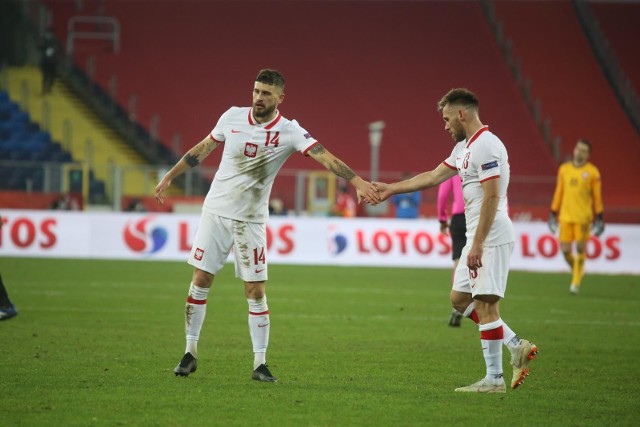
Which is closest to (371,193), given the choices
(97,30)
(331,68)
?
(331,68)

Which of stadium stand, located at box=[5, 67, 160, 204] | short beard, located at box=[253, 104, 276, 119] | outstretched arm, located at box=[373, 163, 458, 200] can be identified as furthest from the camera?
stadium stand, located at box=[5, 67, 160, 204]

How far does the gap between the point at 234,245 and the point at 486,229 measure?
7.14 ft

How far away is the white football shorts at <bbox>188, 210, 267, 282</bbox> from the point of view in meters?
9.42

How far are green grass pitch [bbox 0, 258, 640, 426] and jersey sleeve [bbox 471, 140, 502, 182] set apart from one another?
1.71 meters

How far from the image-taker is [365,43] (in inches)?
1635

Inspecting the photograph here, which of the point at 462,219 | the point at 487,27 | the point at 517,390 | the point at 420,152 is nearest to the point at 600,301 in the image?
the point at 462,219

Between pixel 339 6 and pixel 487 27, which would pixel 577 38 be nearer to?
pixel 487 27

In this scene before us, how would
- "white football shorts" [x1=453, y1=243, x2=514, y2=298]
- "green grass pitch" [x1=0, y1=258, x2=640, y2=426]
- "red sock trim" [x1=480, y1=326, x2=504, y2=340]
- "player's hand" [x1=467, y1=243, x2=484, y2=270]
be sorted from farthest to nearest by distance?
"red sock trim" [x1=480, y1=326, x2=504, y2=340] < "white football shorts" [x1=453, y1=243, x2=514, y2=298] < "player's hand" [x1=467, y1=243, x2=484, y2=270] < "green grass pitch" [x1=0, y1=258, x2=640, y2=426]

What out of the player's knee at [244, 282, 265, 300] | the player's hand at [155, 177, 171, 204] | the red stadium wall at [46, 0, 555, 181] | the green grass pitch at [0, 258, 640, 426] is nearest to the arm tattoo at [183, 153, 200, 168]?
the player's hand at [155, 177, 171, 204]

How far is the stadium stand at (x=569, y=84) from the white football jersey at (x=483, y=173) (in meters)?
29.8

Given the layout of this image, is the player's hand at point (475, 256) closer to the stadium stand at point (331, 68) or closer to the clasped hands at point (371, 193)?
the clasped hands at point (371, 193)

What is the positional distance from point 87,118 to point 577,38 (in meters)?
18.8

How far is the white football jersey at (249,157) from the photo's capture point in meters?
9.38

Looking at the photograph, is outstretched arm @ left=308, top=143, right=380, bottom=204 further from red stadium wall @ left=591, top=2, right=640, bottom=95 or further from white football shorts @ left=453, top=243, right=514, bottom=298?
red stadium wall @ left=591, top=2, right=640, bottom=95
